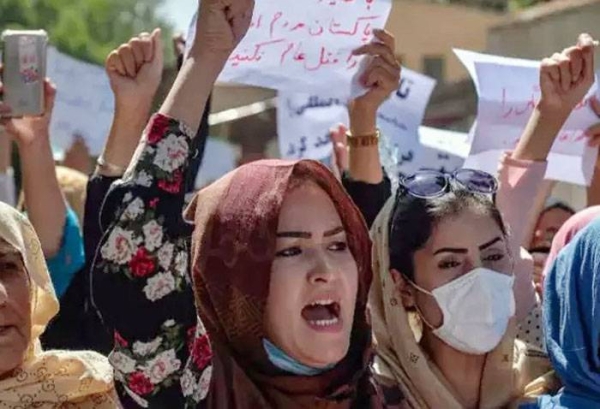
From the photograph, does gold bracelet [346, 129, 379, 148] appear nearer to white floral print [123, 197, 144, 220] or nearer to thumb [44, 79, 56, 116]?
thumb [44, 79, 56, 116]

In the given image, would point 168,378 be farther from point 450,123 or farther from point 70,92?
point 450,123

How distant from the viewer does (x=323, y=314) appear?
2961 millimetres

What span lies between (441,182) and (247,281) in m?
0.70

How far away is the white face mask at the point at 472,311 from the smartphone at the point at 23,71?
1035mm

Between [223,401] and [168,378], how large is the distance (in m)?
0.22

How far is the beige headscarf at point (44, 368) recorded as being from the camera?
269cm

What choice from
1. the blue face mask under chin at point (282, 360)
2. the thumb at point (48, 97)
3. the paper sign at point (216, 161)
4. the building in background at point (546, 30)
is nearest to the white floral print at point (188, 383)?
the blue face mask under chin at point (282, 360)

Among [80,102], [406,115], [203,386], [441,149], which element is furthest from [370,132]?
[80,102]

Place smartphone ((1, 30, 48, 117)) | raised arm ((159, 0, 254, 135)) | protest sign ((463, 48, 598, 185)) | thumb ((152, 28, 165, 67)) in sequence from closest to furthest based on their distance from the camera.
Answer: raised arm ((159, 0, 254, 135)), thumb ((152, 28, 165, 67)), smartphone ((1, 30, 48, 117)), protest sign ((463, 48, 598, 185))

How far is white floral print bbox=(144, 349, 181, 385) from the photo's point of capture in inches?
106

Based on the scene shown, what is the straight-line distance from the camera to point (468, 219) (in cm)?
335

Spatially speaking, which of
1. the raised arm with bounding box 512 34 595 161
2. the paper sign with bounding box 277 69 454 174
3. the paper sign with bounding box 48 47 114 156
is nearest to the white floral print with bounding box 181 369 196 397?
the raised arm with bounding box 512 34 595 161

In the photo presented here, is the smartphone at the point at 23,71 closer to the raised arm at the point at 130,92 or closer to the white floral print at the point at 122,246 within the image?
the raised arm at the point at 130,92

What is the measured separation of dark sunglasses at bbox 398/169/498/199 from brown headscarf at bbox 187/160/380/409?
1.33ft
